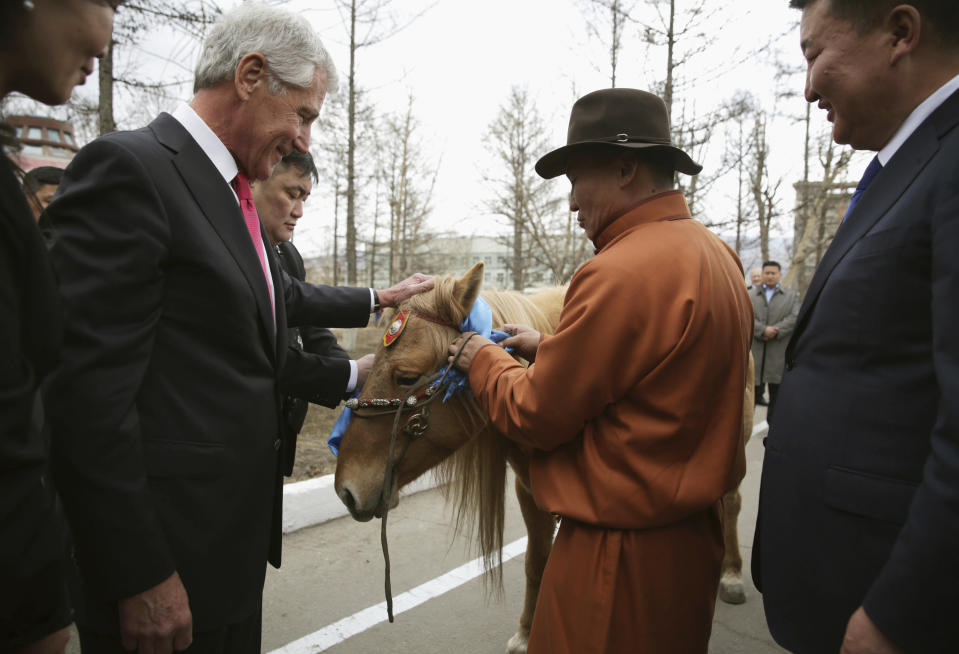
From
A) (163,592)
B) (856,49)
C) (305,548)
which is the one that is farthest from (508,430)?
(305,548)

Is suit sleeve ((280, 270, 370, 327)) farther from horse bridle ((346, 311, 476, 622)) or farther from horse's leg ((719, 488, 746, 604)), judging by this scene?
horse's leg ((719, 488, 746, 604))

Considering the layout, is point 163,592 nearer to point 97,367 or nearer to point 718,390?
point 97,367

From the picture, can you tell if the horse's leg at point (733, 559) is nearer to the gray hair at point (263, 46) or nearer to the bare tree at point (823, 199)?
the gray hair at point (263, 46)

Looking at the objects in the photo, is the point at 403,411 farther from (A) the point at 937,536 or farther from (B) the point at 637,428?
(A) the point at 937,536

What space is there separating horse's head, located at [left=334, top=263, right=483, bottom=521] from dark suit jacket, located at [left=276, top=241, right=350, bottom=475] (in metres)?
0.21

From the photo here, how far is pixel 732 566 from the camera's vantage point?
3.77 metres

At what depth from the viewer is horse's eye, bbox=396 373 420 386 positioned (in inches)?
83.8

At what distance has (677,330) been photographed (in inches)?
57.7

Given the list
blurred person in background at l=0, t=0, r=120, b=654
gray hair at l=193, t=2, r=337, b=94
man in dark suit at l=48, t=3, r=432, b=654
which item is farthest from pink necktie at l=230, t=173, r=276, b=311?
blurred person in background at l=0, t=0, r=120, b=654

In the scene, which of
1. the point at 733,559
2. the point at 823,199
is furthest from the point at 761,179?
the point at 733,559

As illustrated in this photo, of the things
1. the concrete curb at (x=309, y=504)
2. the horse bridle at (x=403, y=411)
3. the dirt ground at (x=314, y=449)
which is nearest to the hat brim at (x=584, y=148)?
the horse bridle at (x=403, y=411)

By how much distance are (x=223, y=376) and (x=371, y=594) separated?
2.59 metres

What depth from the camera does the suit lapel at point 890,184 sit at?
3.88ft

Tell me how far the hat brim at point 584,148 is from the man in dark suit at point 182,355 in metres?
0.79
